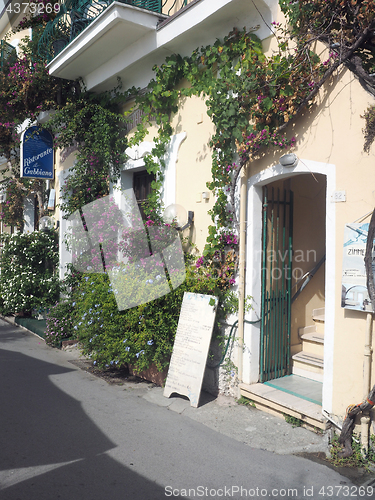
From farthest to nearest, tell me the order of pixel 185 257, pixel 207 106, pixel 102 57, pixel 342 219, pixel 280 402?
1. pixel 102 57
2. pixel 185 257
3. pixel 207 106
4. pixel 280 402
5. pixel 342 219

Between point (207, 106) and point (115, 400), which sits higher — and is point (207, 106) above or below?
above

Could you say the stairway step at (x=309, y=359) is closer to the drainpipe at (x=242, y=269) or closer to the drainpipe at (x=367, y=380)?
the drainpipe at (x=242, y=269)

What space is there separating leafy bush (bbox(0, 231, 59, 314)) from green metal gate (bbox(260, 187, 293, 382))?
5.04 m

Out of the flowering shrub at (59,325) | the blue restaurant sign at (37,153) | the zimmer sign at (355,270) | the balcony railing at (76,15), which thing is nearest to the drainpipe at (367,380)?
the zimmer sign at (355,270)

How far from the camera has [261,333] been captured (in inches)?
195

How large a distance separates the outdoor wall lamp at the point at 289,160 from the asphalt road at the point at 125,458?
2781mm

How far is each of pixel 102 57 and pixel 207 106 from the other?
2.52m

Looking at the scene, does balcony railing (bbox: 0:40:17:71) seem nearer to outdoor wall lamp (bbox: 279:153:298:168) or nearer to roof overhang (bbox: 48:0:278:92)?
roof overhang (bbox: 48:0:278:92)

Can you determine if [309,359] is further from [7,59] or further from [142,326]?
[7,59]

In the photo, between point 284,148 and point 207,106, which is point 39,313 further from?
point 284,148

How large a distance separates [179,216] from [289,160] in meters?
1.75

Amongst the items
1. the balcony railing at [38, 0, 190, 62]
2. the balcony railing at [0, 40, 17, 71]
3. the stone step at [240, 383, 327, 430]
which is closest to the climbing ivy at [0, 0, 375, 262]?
the balcony railing at [38, 0, 190, 62]

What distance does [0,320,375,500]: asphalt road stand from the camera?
3.16 m

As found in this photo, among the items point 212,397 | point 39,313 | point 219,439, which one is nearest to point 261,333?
point 212,397
